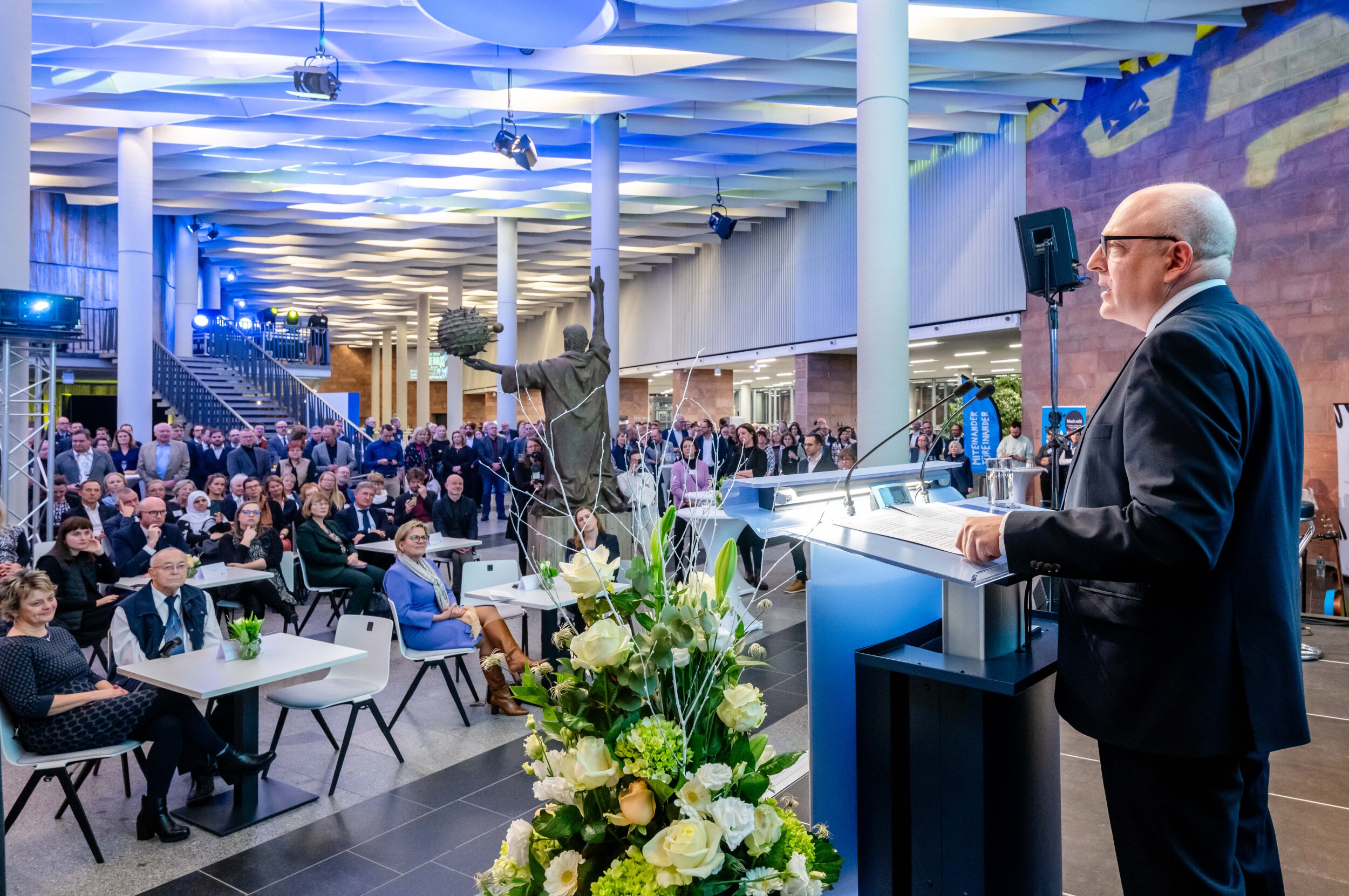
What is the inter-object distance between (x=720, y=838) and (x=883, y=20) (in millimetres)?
7074

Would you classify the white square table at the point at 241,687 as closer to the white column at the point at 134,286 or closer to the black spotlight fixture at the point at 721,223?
the white column at the point at 134,286

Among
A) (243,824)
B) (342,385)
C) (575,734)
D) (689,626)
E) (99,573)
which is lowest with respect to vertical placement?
(243,824)

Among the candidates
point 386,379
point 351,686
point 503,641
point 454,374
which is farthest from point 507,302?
point 386,379

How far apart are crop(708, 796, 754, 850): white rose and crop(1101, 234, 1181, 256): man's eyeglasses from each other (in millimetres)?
1131

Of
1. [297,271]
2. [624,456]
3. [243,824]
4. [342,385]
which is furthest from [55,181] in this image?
[342,385]

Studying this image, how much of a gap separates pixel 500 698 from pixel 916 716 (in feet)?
11.4

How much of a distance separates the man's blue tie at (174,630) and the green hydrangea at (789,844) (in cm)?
402

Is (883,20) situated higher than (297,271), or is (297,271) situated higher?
(297,271)

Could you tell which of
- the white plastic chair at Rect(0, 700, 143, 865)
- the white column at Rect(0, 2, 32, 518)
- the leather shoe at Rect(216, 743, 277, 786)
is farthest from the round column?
the white column at Rect(0, 2, 32, 518)

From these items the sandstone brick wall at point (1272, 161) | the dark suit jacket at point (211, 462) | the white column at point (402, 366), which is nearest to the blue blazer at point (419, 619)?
the dark suit jacket at point (211, 462)

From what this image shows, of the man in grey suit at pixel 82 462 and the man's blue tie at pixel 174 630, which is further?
the man in grey suit at pixel 82 462

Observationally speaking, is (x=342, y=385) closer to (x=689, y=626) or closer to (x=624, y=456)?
(x=624, y=456)

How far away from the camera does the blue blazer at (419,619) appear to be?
4.86 m

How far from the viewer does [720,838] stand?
121 cm
